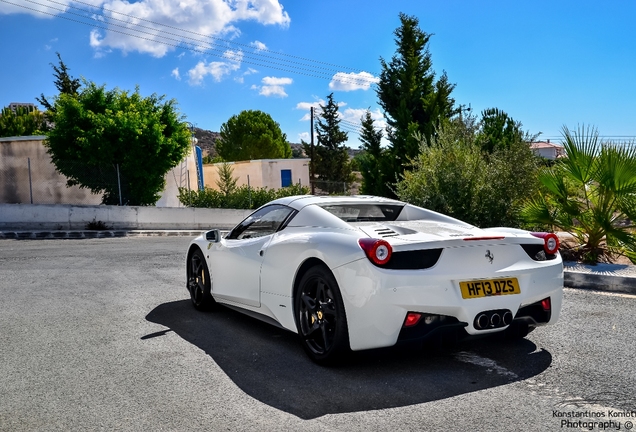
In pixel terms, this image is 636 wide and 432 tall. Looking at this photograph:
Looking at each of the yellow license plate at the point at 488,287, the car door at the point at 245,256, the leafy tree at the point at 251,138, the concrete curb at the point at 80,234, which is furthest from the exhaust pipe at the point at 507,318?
the leafy tree at the point at 251,138

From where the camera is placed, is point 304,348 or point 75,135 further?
point 75,135

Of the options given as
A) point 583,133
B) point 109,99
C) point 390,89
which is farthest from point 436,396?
point 390,89

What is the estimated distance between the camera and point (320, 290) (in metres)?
4.40

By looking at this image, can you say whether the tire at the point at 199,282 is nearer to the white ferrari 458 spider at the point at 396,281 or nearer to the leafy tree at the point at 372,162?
the white ferrari 458 spider at the point at 396,281

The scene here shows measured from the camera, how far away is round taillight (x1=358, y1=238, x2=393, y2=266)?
398 centimetres

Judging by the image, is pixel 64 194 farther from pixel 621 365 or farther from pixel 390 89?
pixel 621 365

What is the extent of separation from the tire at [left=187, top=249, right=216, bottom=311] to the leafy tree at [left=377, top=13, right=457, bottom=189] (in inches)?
999

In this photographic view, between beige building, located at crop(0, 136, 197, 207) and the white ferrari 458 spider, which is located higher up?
beige building, located at crop(0, 136, 197, 207)

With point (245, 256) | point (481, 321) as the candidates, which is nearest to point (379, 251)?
point (481, 321)

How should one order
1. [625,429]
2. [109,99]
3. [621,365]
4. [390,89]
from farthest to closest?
1. [390,89]
2. [109,99]
3. [621,365]
4. [625,429]

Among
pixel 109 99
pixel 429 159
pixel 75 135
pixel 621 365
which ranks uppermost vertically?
pixel 109 99

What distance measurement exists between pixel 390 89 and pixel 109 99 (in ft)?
54.3

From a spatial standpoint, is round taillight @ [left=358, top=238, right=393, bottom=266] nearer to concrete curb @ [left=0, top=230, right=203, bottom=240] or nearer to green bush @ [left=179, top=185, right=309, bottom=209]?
concrete curb @ [left=0, top=230, right=203, bottom=240]

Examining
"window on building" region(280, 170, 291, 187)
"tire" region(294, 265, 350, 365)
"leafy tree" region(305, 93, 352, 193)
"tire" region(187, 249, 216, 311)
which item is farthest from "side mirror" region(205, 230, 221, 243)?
"leafy tree" region(305, 93, 352, 193)
